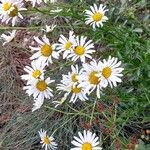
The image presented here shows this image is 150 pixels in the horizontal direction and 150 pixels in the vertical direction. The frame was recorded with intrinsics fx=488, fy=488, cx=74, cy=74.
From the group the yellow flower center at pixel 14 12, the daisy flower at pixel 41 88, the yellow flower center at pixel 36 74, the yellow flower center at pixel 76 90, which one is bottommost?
the yellow flower center at pixel 76 90

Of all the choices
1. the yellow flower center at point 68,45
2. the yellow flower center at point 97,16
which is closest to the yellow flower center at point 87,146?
the yellow flower center at point 68,45

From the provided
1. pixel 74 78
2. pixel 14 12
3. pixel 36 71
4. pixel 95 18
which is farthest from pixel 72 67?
pixel 14 12

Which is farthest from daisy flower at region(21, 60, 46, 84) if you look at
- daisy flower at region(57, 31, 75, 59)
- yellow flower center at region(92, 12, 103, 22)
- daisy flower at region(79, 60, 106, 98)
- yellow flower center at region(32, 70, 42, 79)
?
yellow flower center at region(92, 12, 103, 22)

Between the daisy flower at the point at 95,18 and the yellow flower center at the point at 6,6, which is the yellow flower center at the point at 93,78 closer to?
the daisy flower at the point at 95,18

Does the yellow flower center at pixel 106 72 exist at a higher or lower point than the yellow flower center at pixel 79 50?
lower

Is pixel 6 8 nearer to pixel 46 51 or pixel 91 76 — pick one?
pixel 46 51

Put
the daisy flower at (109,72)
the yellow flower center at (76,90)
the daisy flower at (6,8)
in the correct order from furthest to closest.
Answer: the yellow flower center at (76,90)
the daisy flower at (6,8)
the daisy flower at (109,72)

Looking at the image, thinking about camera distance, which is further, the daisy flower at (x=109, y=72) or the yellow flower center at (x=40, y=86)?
the yellow flower center at (x=40, y=86)

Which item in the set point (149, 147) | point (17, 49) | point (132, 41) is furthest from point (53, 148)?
point (17, 49)
